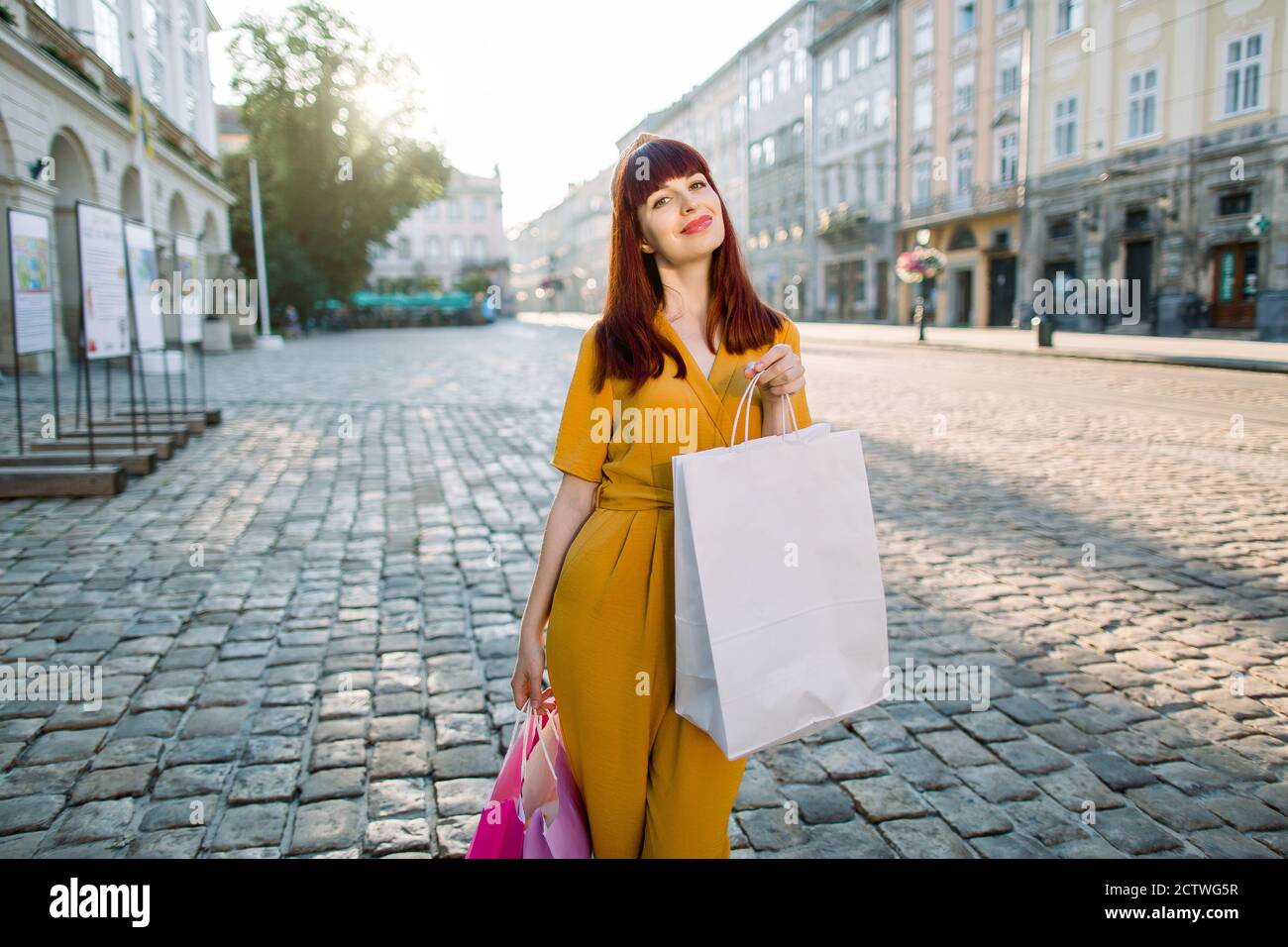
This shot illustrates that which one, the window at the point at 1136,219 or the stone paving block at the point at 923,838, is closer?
the stone paving block at the point at 923,838

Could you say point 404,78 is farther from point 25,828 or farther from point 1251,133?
point 25,828

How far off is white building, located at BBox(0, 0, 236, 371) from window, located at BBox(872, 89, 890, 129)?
27575 millimetres

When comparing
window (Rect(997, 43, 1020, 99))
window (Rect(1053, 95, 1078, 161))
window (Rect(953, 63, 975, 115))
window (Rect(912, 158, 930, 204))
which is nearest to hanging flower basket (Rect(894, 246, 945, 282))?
window (Rect(1053, 95, 1078, 161))

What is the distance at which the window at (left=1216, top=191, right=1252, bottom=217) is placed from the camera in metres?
23.3

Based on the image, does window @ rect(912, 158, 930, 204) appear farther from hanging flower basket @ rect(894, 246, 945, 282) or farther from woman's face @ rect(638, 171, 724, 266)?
woman's face @ rect(638, 171, 724, 266)

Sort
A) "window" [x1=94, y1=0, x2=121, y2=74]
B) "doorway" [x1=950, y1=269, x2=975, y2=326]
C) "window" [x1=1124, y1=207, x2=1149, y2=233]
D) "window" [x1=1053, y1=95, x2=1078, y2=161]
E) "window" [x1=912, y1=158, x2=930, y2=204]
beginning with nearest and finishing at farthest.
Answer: "window" [x1=94, y1=0, x2=121, y2=74], "window" [x1=1124, y1=207, x2=1149, y2=233], "window" [x1=1053, y1=95, x2=1078, y2=161], "doorway" [x1=950, y1=269, x2=975, y2=326], "window" [x1=912, y1=158, x2=930, y2=204]

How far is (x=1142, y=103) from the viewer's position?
26.0m

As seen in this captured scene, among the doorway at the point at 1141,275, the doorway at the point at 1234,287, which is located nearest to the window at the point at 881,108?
the doorway at the point at 1141,275

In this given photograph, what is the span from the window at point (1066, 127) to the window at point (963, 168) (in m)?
5.59

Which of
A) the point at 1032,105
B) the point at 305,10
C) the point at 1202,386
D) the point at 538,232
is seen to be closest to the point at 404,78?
the point at 305,10

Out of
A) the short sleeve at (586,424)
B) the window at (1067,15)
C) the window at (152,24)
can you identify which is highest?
the window at (1067,15)

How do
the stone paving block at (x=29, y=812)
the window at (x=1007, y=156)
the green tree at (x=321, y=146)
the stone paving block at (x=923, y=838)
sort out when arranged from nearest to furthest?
the stone paving block at (x=923, y=838)
the stone paving block at (x=29, y=812)
the window at (x=1007, y=156)
the green tree at (x=321, y=146)

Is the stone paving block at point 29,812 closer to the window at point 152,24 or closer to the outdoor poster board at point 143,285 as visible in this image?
the outdoor poster board at point 143,285

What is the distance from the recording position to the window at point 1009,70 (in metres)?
32.8
